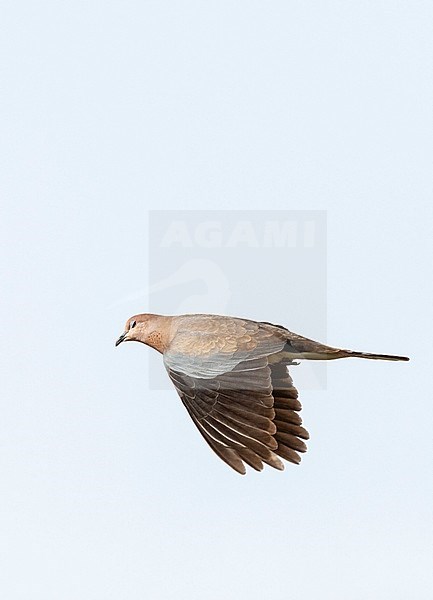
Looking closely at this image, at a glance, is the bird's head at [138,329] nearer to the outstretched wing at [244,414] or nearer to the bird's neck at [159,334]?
the bird's neck at [159,334]

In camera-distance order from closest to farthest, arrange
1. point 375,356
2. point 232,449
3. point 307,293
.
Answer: point 232,449, point 375,356, point 307,293

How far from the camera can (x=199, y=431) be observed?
7805 mm

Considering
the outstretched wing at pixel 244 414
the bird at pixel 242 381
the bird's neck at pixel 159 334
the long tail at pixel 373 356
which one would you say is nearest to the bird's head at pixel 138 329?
the bird's neck at pixel 159 334

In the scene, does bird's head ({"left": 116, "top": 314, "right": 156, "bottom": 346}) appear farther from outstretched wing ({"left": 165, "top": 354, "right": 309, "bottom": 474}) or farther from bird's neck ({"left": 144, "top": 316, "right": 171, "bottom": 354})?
outstretched wing ({"left": 165, "top": 354, "right": 309, "bottom": 474})

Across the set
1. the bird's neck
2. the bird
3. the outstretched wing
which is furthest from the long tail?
the bird's neck

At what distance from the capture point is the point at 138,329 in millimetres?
8695

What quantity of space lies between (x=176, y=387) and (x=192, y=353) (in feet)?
0.80

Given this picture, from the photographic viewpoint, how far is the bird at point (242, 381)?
25.2ft

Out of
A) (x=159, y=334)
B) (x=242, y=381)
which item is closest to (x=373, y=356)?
(x=242, y=381)

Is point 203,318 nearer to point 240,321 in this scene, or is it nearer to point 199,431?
point 240,321

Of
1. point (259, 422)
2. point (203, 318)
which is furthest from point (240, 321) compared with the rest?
point (259, 422)

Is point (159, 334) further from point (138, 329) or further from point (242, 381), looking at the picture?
point (242, 381)

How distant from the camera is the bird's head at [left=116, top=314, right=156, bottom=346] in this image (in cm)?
866

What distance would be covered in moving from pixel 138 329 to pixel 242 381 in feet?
3.84
